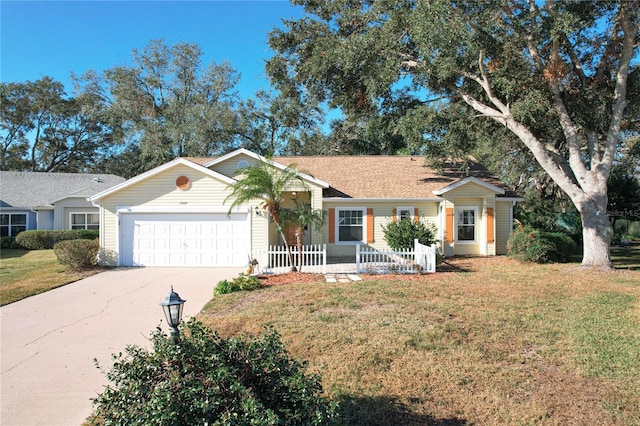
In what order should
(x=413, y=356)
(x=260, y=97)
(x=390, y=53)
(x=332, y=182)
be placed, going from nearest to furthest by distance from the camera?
(x=413, y=356) → (x=390, y=53) → (x=332, y=182) → (x=260, y=97)

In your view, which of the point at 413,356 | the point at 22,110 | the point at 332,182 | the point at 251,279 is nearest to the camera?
the point at 413,356

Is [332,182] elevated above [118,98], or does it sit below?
below

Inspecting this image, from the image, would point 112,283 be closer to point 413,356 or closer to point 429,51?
point 413,356

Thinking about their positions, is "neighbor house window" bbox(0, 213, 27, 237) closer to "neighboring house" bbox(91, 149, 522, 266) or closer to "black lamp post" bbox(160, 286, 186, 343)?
"neighboring house" bbox(91, 149, 522, 266)

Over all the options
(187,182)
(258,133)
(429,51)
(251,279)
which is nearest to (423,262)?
(251,279)

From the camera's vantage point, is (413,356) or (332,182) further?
(332,182)

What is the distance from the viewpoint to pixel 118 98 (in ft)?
100

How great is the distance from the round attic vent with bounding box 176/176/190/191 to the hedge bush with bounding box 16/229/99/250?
10.3 m

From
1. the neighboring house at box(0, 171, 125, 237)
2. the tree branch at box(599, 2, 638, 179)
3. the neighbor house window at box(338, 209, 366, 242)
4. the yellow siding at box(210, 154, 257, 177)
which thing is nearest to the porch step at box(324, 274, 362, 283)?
the neighbor house window at box(338, 209, 366, 242)

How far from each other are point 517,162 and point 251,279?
22692 mm

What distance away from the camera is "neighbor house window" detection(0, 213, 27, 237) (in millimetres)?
22109

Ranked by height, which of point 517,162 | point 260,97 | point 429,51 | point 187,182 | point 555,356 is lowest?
point 555,356

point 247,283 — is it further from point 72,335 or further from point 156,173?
point 156,173

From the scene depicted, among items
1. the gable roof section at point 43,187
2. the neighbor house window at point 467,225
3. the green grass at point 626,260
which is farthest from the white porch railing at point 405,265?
the gable roof section at point 43,187
